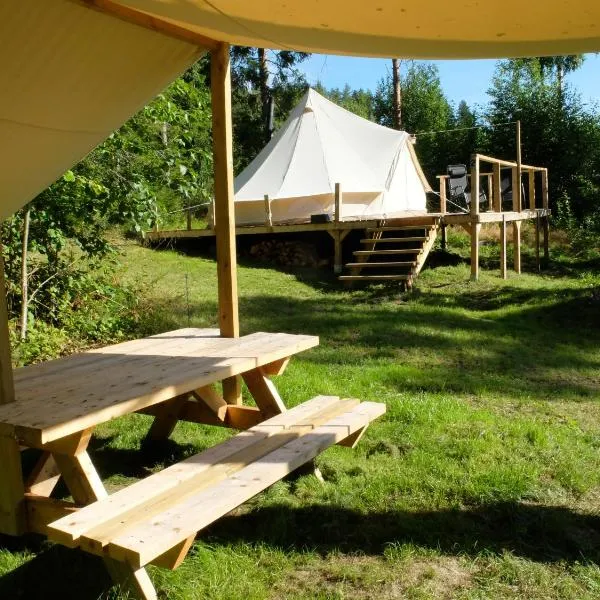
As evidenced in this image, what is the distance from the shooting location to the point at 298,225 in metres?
→ 12.8

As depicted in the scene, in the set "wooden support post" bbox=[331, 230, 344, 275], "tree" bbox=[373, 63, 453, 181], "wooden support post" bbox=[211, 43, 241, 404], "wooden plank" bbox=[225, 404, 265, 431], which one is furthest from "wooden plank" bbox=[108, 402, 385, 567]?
"tree" bbox=[373, 63, 453, 181]

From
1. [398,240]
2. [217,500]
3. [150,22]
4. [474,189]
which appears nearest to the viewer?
[217,500]

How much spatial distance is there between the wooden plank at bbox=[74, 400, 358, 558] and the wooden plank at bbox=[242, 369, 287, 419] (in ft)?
1.06

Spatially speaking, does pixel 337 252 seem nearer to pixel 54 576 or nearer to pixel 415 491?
pixel 415 491

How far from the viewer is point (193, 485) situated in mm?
2494

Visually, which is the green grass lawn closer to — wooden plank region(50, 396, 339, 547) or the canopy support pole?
the canopy support pole

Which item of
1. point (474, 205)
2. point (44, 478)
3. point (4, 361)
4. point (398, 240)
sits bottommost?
point (44, 478)

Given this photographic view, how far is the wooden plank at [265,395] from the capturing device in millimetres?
3726

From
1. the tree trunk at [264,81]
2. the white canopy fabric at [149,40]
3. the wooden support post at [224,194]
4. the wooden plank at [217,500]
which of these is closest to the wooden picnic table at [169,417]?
the wooden plank at [217,500]

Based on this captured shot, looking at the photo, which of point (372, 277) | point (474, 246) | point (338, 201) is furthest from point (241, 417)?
point (338, 201)

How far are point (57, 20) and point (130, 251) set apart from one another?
9493 mm

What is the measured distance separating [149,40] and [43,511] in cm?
212

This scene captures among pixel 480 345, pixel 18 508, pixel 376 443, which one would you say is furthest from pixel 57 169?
pixel 480 345

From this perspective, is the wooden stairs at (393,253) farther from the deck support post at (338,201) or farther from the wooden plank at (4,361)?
the wooden plank at (4,361)
